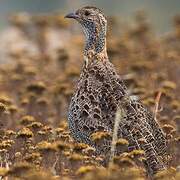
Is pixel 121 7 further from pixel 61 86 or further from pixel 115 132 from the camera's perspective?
pixel 115 132


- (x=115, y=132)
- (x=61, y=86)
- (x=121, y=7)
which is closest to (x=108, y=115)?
(x=115, y=132)

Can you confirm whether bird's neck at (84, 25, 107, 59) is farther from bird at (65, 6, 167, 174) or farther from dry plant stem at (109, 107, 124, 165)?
dry plant stem at (109, 107, 124, 165)

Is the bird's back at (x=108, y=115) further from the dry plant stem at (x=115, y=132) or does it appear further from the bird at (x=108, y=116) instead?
the dry plant stem at (x=115, y=132)

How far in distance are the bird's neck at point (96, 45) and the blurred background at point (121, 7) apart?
11.4m

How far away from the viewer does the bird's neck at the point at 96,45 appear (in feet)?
29.5

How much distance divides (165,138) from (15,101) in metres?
4.29

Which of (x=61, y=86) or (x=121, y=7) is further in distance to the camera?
(x=121, y=7)

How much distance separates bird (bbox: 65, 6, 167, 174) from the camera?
26.7 ft

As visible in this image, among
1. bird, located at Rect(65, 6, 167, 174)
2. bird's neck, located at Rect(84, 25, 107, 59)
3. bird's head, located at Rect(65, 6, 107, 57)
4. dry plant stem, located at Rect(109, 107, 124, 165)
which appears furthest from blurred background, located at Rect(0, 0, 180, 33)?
dry plant stem, located at Rect(109, 107, 124, 165)

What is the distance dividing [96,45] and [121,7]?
14.8 m

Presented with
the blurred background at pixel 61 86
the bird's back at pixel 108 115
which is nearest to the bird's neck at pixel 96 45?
the bird's back at pixel 108 115

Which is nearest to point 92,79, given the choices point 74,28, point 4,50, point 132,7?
point 4,50

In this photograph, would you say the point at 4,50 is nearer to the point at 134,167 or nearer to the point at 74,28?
the point at 74,28

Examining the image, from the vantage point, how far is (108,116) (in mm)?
8195
